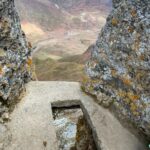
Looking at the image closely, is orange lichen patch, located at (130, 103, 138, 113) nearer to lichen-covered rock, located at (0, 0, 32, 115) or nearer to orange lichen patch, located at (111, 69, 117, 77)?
orange lichen patch, located at (111, 69, 117, 77)

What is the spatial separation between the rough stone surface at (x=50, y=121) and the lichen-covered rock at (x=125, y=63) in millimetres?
602

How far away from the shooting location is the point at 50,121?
1320cm

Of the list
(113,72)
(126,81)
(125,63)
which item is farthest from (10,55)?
(126,81)

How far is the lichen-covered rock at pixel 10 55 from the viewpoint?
42.8 feet

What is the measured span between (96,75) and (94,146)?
11.2 ft

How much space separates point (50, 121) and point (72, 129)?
1.24 metres

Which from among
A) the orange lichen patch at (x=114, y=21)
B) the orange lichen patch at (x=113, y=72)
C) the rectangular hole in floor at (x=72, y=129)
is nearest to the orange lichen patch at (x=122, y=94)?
the orange lichen patch at (x=113, y=72)

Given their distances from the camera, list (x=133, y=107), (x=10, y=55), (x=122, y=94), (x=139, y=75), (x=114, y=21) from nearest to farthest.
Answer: (x=139, y=75) → (x=133, y=107) → (x=122, y=94) → (x=10, y=55) → (x=114, y=21)

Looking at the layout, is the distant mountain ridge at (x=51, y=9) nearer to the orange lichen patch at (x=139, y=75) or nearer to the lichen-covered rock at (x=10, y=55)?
the lichen-covered rock at (x=10, y=55)

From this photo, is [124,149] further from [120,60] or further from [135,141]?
[120,60]

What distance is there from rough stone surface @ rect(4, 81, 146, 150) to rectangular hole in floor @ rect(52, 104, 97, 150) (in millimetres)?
427

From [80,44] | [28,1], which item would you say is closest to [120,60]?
[80,44]

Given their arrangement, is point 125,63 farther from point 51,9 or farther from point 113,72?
point 51,9

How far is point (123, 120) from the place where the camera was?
13.3 m
